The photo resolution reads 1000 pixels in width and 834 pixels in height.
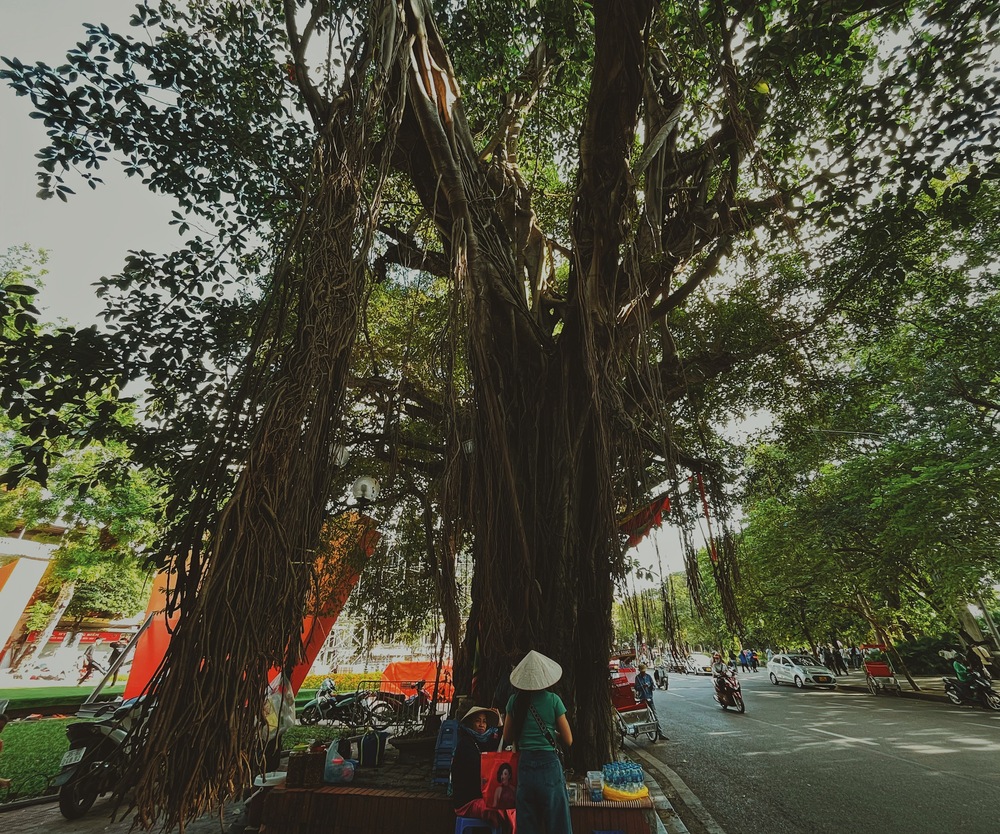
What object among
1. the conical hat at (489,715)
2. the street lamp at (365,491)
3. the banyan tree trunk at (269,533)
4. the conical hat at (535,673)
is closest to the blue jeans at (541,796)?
the conical hat at (535,673)

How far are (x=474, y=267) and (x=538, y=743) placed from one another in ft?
8.50

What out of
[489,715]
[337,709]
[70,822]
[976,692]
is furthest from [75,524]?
[976,692]

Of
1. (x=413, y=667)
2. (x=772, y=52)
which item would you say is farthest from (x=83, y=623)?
(x=772, y=52)

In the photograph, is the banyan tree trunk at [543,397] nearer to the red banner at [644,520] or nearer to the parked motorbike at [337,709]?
the red banner at [644,520]

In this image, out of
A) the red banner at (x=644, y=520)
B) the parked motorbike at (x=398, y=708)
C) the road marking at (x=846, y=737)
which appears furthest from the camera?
the parked motorbike at (x=398, y=708)

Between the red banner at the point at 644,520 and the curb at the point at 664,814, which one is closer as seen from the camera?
the curb at the point at 664,814

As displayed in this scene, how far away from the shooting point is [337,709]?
23.5 feet

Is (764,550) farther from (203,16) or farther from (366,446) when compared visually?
(203,16)

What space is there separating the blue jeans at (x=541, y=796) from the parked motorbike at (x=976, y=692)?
981 centimetres

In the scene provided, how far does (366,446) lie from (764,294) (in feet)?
16.1

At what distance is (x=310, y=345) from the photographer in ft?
5.27

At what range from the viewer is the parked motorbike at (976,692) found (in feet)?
26.3

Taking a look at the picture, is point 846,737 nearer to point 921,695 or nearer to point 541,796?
point 541,796

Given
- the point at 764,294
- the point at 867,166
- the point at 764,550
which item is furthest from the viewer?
the point at 764,550
